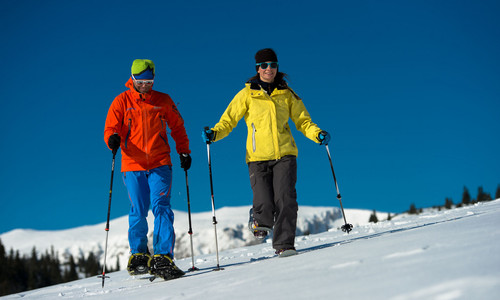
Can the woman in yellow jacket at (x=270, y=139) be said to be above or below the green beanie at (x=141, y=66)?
below

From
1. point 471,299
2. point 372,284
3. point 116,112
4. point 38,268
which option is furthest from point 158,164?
point 38,268

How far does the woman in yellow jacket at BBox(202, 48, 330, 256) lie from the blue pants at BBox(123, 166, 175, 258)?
918 millimetres

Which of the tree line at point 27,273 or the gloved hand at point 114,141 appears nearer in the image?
the gloved hand at point 114,141

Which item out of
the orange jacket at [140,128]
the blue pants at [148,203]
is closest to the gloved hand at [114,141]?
the orange jacket at [140,128]

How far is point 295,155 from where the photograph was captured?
666cm

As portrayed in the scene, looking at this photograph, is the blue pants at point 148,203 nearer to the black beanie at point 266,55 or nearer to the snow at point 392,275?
the snow at point 392,275

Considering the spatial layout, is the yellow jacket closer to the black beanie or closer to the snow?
the black beanie

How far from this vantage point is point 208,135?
262 inches

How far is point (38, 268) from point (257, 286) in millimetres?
91032

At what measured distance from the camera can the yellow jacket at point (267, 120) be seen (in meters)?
6.59

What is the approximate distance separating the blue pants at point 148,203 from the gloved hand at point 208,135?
27.8 inches

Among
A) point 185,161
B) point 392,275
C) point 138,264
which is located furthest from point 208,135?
point 392,275

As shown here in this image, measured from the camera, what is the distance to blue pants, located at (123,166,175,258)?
251 inches

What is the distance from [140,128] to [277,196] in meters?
2.28
